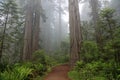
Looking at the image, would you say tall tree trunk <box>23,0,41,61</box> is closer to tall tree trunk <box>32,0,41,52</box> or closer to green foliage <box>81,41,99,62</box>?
tall tree trunk <box>32,0,41,52</box>

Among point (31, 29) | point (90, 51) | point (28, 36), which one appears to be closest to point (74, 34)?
point (90, 51)

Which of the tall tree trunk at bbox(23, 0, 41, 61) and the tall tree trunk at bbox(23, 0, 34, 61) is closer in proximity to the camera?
the tall tree trunk at bbox(23, 0, 34, 61)

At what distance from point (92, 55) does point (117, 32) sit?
2.52 metres

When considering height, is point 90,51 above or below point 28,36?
below

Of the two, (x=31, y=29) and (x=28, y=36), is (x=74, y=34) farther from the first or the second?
(x=31, y=29)

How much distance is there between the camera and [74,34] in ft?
41.0

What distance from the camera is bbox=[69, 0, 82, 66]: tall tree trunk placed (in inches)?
472

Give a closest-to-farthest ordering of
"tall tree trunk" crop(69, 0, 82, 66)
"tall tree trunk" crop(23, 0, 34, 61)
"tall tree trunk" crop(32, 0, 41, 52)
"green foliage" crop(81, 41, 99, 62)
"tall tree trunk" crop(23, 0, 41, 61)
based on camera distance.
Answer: "green foliage" crop(81, 41, 99, 62) < "tall tree trunk" crop(69, 0, 82, 66) < "tall tree trunk" crop(23, 0, 34, 61) < "tall tree trunk" crop(23, 0, 41, 61) < "tall tree trunk" crop(32, 0, 41, 52)

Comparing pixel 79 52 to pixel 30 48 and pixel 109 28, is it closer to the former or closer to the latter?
pixel 109 28

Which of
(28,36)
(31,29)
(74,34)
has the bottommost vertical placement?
(74,34)

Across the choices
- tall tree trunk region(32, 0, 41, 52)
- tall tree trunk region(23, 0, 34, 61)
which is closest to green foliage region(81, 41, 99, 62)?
tall tree trunk region(23, 0, 34, 61)

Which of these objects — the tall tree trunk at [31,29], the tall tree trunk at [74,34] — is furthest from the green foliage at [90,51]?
the tall tree trunk at [31,29]

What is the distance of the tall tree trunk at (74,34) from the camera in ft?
39.3

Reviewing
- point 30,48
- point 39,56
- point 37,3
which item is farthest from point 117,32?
point 37,3
